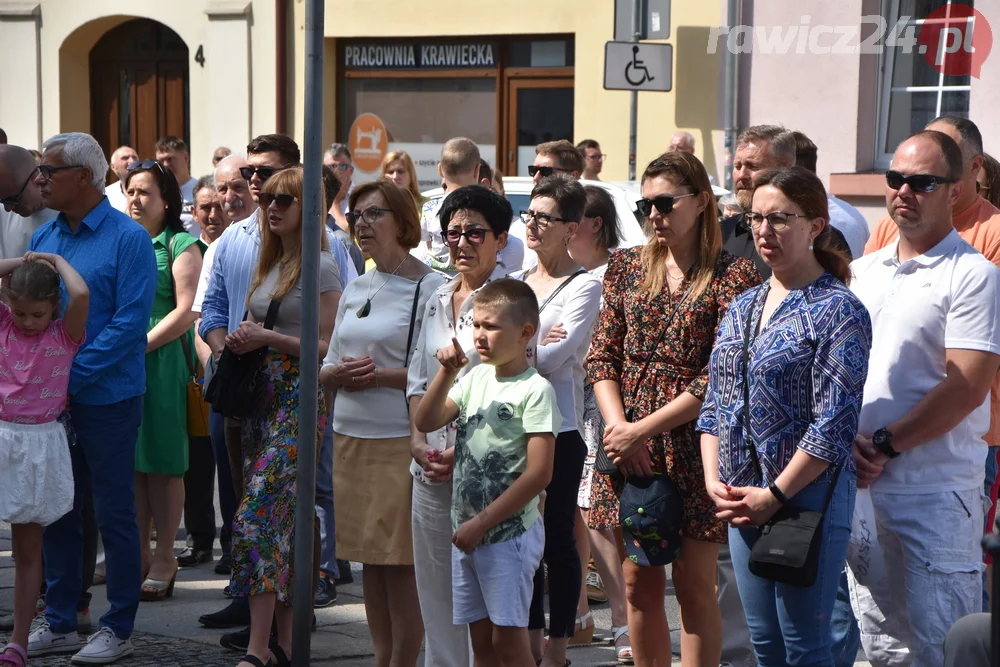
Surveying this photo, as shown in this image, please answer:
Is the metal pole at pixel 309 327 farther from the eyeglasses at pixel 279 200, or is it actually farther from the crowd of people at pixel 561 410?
the eyeglasses at pixel 279 200

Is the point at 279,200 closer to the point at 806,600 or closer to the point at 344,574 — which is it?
the point at 344,574

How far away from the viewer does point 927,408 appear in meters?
4.14

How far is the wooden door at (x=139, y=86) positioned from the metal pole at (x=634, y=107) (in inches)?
250

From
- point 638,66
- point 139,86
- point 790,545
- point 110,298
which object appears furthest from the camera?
point 139,86

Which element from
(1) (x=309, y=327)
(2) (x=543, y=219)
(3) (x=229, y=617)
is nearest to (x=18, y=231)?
(3) (x=229, y=617)

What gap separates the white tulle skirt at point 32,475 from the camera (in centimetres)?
532

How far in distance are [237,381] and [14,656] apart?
4.42 feet

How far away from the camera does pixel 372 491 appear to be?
496cm

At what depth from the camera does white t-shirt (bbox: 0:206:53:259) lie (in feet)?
20.5

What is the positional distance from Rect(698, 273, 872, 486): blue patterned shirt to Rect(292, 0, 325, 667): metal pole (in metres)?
1.37

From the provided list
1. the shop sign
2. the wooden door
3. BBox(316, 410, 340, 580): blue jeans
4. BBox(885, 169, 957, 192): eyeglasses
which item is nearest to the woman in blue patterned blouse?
BBox(885, 169, 957, 192): eyeglasses

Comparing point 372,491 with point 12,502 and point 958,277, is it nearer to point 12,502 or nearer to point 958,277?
point 12,502

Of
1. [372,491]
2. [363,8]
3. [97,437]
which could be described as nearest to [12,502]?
[97,437]

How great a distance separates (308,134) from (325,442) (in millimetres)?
2358
